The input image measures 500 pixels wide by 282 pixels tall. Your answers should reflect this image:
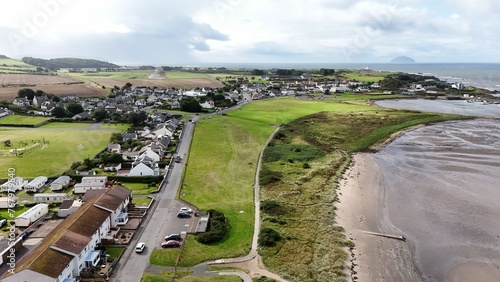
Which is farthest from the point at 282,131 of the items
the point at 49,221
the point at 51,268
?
the point at 51,268

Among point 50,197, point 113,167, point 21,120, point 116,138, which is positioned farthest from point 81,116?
point 50,197

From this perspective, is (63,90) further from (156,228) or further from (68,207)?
(156,228)

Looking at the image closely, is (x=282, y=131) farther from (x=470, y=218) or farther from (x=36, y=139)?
(x=36, y=139)

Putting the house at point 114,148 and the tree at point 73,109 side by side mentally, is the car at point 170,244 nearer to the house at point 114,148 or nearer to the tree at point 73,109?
the house at point 114,148

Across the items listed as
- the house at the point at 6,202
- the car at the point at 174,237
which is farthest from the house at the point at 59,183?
the car at the point at 174,237

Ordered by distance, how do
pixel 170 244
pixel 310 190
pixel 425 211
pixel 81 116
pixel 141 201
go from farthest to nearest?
pixel 81 116 → pixel 310 190 → pixel 141 201 → pixel 425 211 → pixel 170 244

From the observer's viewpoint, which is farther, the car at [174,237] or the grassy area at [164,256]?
the car at [174,237]
